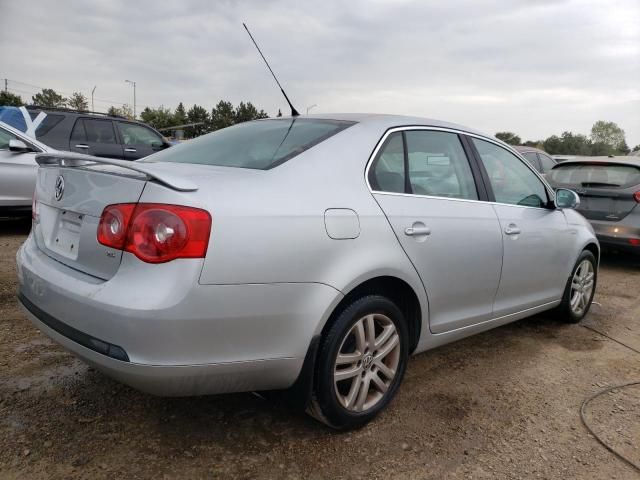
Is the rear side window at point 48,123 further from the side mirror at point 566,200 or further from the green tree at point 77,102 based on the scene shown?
the green tree at point 77,102

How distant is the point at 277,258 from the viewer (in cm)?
207

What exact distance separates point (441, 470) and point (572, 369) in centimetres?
166

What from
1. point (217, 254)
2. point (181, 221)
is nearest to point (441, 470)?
point (217, 254)

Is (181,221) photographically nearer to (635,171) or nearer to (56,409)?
(56,409)

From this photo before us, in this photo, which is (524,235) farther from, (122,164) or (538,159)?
(538,159)

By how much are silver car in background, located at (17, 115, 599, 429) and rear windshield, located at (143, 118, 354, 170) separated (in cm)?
2

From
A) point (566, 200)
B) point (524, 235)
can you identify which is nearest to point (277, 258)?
point (524, 235)

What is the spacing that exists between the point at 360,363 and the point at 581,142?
6919 centimetres

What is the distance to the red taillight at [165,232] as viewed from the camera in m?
1.90

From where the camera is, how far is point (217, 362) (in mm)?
2014

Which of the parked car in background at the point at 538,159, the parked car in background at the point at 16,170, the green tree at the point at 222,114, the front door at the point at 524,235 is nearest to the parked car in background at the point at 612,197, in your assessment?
the front door at the point at 524,235

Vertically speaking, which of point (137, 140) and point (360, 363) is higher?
point (137, 140)

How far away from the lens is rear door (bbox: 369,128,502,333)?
2654 millimetres

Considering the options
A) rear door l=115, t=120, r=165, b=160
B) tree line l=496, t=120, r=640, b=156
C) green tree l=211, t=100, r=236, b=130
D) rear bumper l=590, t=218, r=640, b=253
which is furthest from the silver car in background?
green tree l=211, t=100, r=236, b=130
